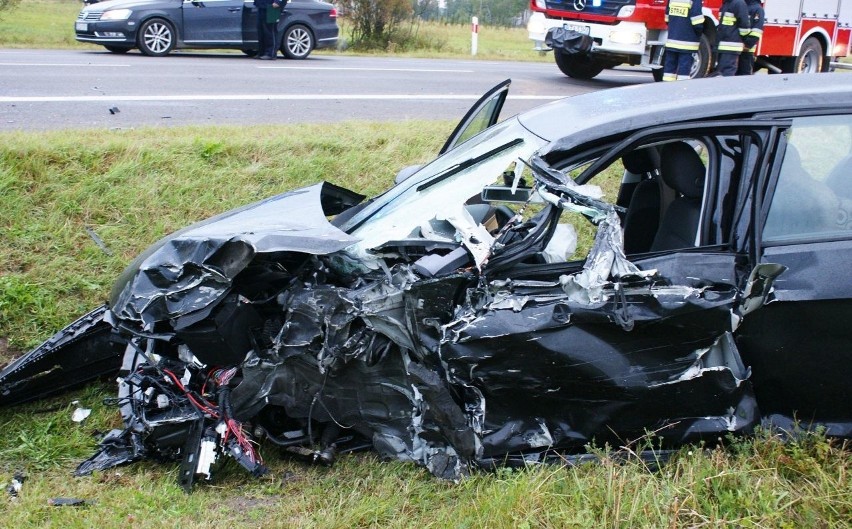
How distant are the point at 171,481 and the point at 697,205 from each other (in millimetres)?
2423

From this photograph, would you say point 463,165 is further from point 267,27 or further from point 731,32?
point 267,27

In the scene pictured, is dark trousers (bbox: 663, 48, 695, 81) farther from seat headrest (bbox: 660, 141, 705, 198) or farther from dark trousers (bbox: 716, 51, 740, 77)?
seat headrest (bbox: 660, 141, 705, 198)

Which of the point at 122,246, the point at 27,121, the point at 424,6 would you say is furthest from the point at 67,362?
the point at 424,6

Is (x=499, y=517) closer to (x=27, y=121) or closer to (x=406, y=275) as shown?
(x=406, y=275)

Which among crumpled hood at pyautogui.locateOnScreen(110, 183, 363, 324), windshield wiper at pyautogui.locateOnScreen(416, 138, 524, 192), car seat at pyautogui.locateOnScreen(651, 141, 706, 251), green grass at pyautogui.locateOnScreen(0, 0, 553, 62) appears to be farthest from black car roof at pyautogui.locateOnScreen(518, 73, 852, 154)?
green grass at pyautogui.locateOnScreen(0, 0, 553, 62)

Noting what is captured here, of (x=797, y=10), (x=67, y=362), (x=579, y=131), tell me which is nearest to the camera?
(x=579, y=131)

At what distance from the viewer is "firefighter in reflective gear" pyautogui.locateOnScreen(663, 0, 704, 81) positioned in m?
8.72

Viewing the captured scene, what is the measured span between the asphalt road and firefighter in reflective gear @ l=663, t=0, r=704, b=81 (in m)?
1.63

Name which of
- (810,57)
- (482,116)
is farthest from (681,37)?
(482,116)

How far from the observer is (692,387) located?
2879 millimetres

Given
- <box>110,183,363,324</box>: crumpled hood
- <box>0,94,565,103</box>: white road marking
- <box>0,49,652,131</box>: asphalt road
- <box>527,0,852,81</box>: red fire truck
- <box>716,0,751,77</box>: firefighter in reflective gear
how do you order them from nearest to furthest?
<box>110,183,363,324</box>: crumpled hood, <box>0,49,652,131</box>: asphalt road, <box>0,94,565,103</box>: white road marking, <box>716,0,751,77</box>: firefighter in reflective gear, <box>527,0,852,81</box>: red fire truck

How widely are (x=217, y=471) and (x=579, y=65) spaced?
10.9m

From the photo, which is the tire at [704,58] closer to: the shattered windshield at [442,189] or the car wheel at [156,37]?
the shattered windshield at [442,189]

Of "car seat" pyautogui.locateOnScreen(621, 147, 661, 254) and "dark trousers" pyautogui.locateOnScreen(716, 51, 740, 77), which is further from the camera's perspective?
"dark trousers" pyautogui.locateOnScreen(716, 51, 740, 77)
